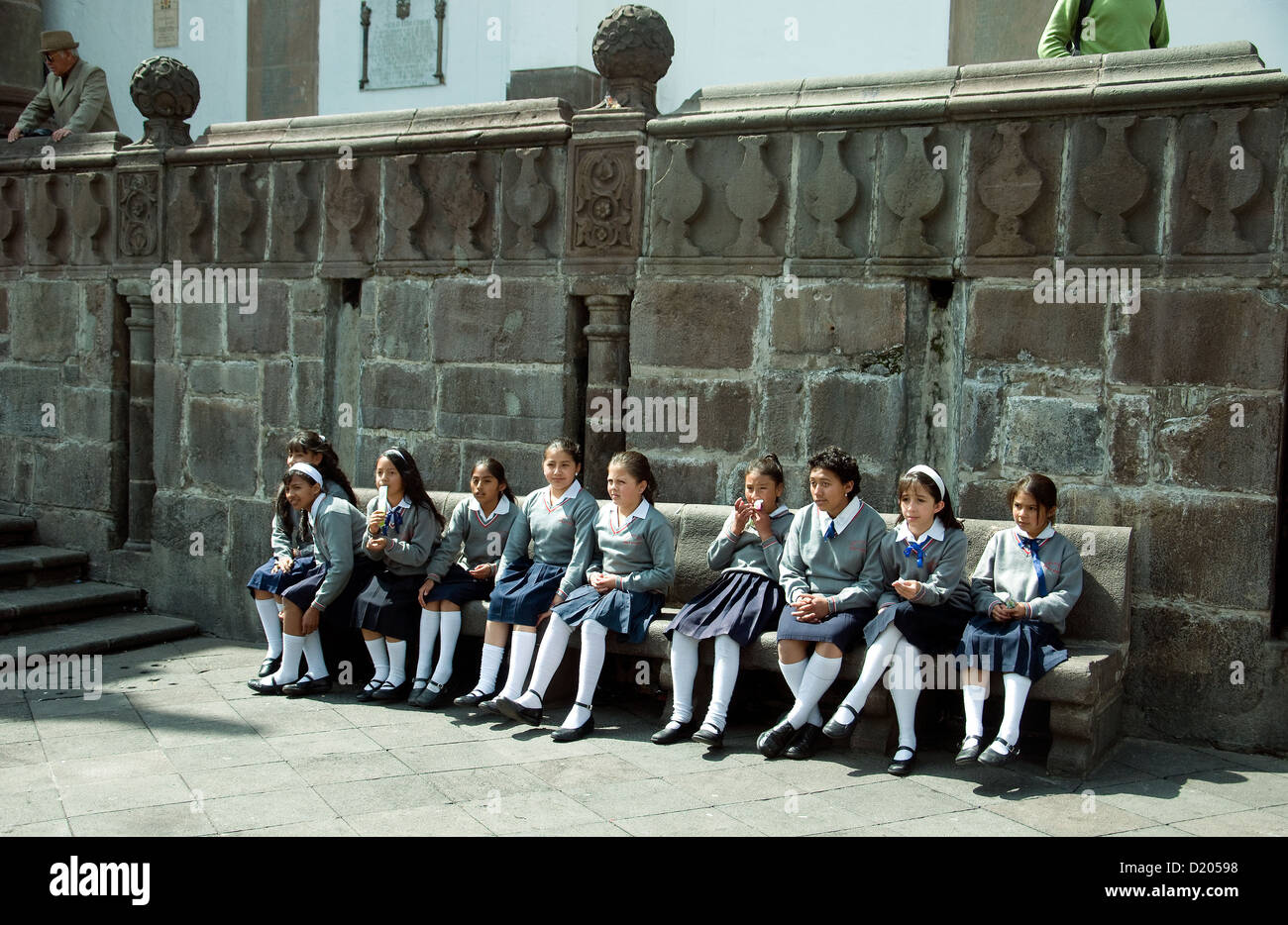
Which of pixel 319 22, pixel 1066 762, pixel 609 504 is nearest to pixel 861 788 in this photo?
pixel 1066 762

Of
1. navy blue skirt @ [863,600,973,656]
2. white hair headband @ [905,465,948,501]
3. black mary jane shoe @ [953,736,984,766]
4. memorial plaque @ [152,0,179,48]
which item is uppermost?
memorial plaque @ [152,0,179,48]

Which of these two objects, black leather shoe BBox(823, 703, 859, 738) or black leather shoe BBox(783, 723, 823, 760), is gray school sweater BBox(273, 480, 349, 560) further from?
black leather shoe BBox(823, 703, 859, 738)

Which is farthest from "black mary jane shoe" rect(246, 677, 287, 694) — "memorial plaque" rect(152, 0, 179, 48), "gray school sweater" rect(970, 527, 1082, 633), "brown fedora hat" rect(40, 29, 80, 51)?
"memorial plaque" rect(152, 0, 179, 48)

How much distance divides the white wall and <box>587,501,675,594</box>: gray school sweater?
6548mm

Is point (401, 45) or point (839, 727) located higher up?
point (401, 45)

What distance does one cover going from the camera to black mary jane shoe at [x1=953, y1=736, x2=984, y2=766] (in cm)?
457

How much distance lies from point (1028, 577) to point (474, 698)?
2342 millimetres

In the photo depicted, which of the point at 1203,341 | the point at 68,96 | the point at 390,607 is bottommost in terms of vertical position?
the point at 390,607

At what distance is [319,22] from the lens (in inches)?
401

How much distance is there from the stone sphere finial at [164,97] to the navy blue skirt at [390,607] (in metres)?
3.46

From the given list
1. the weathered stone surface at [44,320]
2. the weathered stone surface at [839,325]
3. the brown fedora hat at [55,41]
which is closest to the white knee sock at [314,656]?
the weathered stone surface at [839,325]

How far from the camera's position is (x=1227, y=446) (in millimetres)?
5129

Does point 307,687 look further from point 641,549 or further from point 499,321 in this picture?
point 499,321

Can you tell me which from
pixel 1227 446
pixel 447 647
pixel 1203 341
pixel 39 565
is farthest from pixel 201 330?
pixel 1227 446
